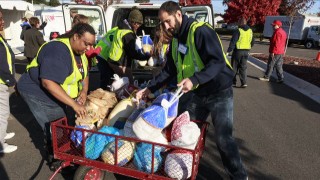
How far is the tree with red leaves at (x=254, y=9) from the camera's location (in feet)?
116

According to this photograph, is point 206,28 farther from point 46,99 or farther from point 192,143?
point 46,99

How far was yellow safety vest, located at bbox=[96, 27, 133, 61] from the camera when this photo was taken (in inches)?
177

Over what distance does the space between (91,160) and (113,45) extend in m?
2.39

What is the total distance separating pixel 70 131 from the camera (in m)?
2.85

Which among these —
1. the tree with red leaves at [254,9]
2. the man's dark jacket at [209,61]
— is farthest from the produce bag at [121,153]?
the tree with red leaves at [254,9]

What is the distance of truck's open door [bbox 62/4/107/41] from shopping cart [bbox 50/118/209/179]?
406 cm

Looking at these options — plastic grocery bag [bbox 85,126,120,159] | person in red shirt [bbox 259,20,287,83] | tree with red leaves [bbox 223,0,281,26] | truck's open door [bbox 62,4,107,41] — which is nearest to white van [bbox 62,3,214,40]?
truck's open door [bbox 62,4,107,41]

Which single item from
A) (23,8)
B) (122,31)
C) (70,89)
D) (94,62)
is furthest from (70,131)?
(23,8)

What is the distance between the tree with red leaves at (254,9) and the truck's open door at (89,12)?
3102 cm

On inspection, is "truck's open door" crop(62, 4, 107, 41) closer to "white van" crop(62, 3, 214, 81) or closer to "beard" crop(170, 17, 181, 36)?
"white van" crop(62, 3, 214, 81)

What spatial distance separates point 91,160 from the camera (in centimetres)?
265

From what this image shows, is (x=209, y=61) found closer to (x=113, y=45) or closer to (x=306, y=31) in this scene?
(x=113, y=45)

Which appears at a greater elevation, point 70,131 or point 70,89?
point 70,89

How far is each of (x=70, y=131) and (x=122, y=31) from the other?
2149 millimetres
